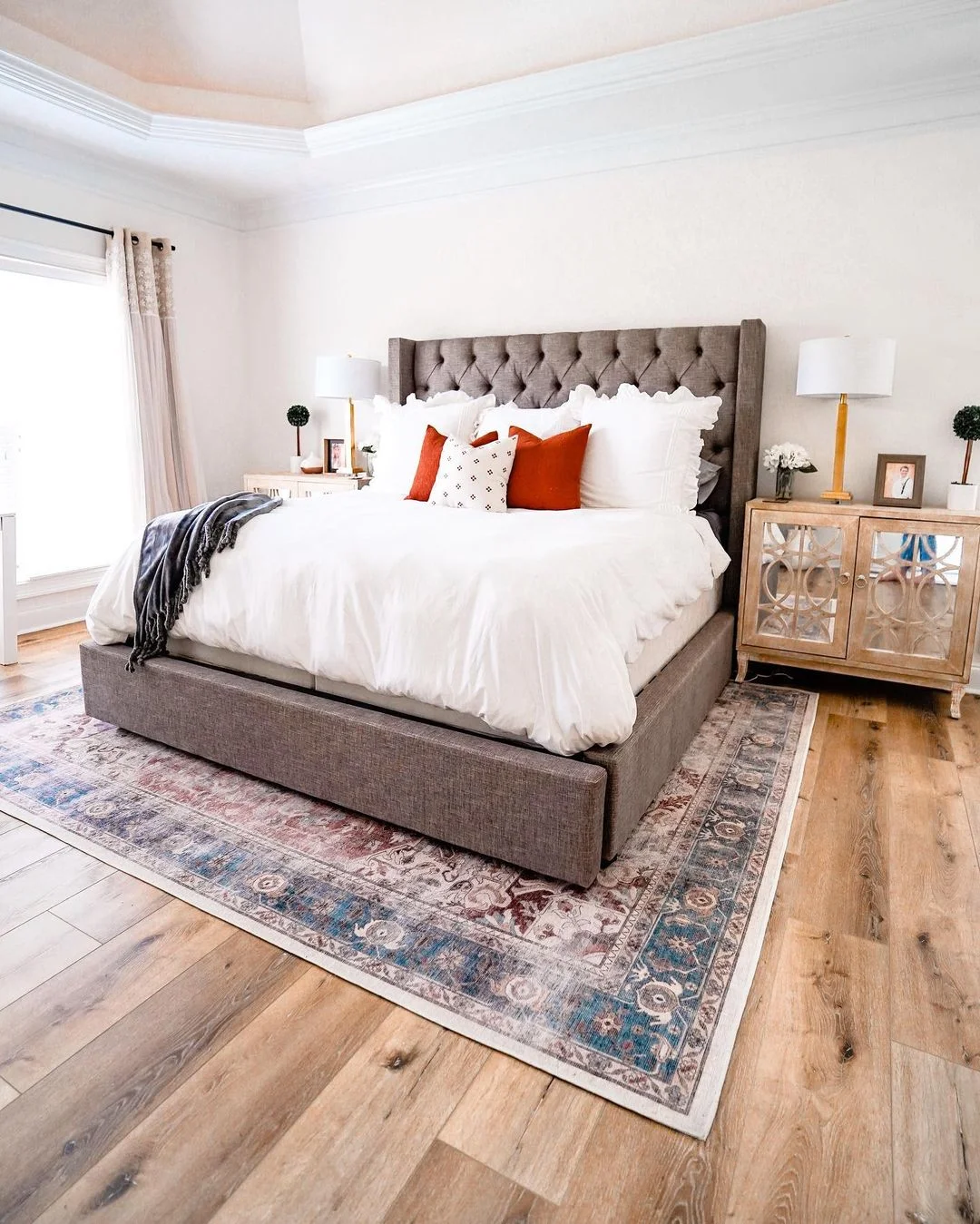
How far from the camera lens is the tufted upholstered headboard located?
11.8ft

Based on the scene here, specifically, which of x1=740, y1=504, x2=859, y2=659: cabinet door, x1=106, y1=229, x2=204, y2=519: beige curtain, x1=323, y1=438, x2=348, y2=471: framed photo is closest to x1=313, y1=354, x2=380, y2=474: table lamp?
x1=323, y1=438, x2=348, y2=471: framed photo

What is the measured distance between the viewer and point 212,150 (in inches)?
164

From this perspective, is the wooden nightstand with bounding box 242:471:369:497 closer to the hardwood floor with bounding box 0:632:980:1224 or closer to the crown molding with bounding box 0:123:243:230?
the crown molding with bounding box 0:123:243:230

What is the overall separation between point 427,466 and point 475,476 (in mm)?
313

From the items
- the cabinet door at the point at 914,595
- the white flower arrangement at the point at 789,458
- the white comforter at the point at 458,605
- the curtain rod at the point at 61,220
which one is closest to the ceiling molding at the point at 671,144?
the curtain rod at the point at 61,220

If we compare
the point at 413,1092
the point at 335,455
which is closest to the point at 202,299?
the point at 335,455

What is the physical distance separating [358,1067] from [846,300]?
3570 millimetres

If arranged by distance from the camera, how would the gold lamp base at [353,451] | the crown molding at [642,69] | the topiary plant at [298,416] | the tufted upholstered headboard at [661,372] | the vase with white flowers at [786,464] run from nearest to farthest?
the crown molding at [642,69] → the vase with white flowers at [786,464] → the tufted upholstered headboard at [661,372] → the gold lamp base at [353,451] → the topiary plant at [298,416]

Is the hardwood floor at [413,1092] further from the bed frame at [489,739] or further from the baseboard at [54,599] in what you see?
the baseboard at [54,599]

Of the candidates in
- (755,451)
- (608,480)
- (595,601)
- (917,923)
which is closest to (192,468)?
(608,480)

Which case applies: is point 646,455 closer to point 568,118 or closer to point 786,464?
point 786,464

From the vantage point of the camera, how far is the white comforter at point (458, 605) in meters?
1.87

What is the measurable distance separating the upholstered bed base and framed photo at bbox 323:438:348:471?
2.38 meters

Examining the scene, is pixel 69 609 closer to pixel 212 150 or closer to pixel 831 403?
pixel 212 150
